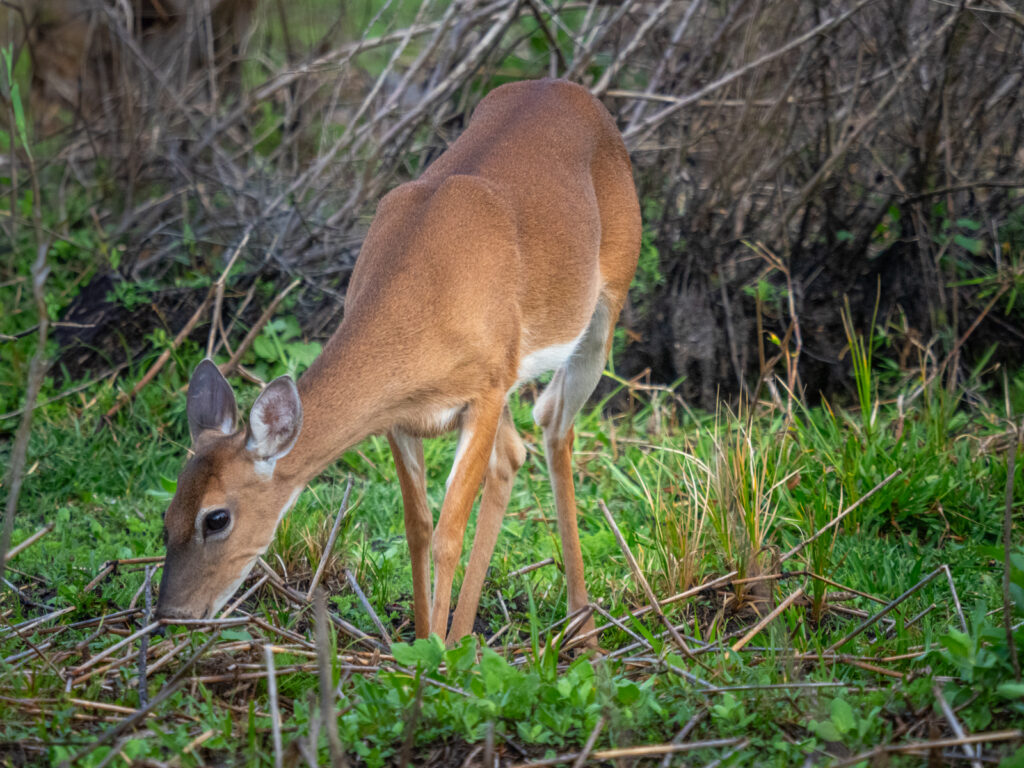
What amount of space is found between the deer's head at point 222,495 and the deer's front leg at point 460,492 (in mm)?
589

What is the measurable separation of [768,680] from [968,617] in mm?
1229

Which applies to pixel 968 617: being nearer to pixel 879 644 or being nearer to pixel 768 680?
pixel 879 644

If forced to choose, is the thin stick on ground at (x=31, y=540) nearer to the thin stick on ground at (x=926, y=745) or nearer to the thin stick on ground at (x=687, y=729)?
the thin stick on ground at (x=687, y=729)

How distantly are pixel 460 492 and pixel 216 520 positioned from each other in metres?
0.89

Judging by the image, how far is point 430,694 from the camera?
2906 mm

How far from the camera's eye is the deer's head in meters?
3.57

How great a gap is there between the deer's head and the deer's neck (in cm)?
8

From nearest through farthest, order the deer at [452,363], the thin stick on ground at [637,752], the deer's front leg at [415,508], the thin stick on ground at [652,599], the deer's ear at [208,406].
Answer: the thin stick on ground at [637,752] < the thin stick on ground at [652,599] < the deer at [452,363] < the deer's ear at [208,406] < the deer's front leg at [415,508]

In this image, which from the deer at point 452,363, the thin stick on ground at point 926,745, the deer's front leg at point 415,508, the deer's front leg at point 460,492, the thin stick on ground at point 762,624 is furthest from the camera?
the deer's front leg at point 415,508

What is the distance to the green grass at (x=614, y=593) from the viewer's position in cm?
277

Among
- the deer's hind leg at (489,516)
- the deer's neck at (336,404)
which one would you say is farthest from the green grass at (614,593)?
the deer's neck at (336,404)

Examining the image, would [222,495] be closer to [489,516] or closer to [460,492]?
[460,492]

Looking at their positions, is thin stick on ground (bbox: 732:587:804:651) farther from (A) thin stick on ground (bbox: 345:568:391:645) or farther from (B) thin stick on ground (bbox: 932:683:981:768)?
(A) thin stick on ground (bbox: 345:568:391:645)

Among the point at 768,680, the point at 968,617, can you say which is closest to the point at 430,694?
the point at 768,680
